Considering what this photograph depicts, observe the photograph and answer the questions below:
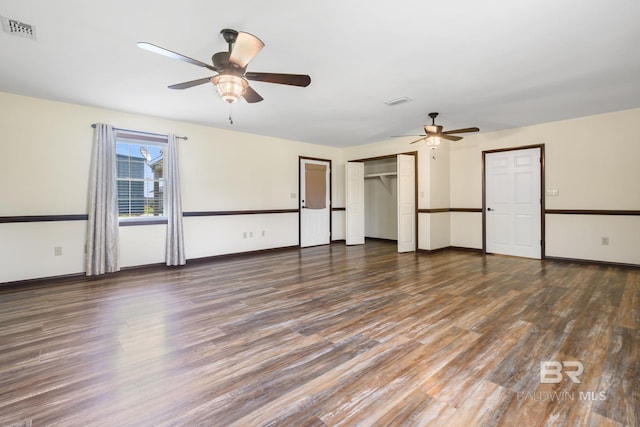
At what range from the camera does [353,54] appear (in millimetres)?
2941

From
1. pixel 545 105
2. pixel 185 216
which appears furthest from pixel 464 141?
pixel 185 216

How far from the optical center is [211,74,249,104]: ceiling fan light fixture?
8.64ft

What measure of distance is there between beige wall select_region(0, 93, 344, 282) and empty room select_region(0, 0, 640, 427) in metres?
0.03

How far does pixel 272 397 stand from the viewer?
5.61 ft

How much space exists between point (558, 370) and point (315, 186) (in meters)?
6.09

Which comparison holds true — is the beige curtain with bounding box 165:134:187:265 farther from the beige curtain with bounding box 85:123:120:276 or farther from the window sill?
the beige curtain with bounding box 85:123:120:276

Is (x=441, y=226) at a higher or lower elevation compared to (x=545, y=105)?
lower

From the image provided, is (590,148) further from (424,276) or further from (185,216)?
(185,216)

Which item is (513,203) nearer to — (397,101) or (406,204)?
(406,204)

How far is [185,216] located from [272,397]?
4.43m

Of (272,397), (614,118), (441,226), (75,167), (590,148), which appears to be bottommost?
(272,397)

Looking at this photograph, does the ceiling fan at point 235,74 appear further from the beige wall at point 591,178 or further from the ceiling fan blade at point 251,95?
the beige wall at point 591,178

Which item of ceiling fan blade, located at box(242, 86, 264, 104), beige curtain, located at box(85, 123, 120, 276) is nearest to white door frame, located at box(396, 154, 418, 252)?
ceiling fan blade, located at box(242, 86, 264, 104)

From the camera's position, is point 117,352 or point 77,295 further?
point 77,295
